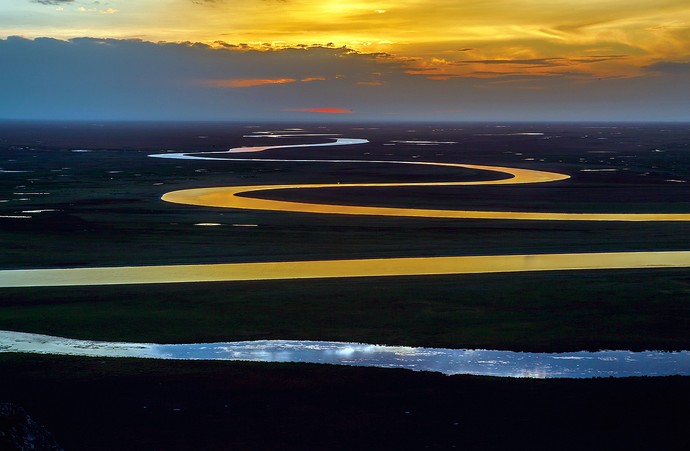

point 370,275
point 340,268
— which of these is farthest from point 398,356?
point 340,268

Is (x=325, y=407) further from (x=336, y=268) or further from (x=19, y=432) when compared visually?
(x=336, y=268)

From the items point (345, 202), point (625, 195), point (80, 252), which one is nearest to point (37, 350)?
point (80, 252)

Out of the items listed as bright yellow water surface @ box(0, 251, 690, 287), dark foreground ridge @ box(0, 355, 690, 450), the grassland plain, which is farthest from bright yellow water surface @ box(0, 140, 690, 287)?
dark foreground ridge @ box(0, 355, 690, 450)

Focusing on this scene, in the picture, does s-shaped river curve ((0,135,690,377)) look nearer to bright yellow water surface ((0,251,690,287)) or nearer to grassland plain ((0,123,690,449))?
bright yellow water surface ((0,251,690,287))

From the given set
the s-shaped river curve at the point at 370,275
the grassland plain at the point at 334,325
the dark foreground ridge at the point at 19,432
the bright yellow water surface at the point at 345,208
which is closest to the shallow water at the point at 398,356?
the s-shaped river curve at the point at 370,275

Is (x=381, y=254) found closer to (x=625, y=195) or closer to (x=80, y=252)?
(x=80, y=252)

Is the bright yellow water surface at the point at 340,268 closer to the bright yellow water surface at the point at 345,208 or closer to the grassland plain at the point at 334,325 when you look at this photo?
the grassland plain at the point at 334,325
